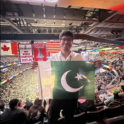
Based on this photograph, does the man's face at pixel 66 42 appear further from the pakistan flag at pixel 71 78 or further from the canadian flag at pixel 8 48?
the canadian flag at pixel 8 48

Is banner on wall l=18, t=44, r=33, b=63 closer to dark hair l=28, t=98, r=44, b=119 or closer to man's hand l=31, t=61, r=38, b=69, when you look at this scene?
man's hand l=31, t=61, r=38, b=69

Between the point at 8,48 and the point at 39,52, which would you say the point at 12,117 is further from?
the point at 8,48

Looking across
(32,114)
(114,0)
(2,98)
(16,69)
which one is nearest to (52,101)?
(32,114)

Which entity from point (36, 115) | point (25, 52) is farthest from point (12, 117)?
point (25, 52)

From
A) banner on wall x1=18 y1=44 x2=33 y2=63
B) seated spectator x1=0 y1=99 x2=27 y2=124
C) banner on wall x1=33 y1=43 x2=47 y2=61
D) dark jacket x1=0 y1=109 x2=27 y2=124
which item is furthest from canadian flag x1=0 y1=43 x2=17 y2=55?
dark jacket x1=0 y1=109 x2=27 y2=124

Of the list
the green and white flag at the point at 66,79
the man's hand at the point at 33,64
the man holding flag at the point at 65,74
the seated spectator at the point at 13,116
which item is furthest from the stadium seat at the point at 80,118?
the man's hand at the point at 33,64
